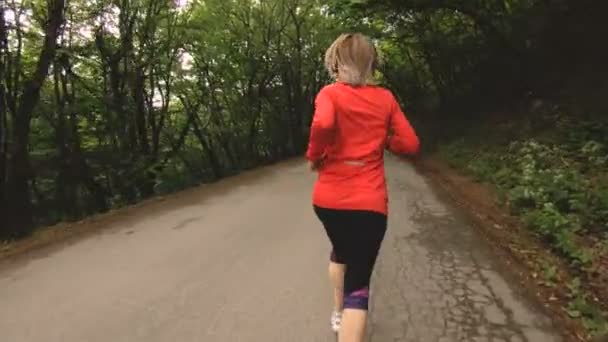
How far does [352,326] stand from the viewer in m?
2.93

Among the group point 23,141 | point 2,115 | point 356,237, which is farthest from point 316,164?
point 2,115

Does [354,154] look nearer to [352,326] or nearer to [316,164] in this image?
[316,164]

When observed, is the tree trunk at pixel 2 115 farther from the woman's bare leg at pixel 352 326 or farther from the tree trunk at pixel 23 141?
the woman's bare leg at pixel 352 326

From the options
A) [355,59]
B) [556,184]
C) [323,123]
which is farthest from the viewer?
[556,184]

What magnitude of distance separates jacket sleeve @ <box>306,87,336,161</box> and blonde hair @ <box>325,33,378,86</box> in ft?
0.51

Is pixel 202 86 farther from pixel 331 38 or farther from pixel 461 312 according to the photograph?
pixel 461 312

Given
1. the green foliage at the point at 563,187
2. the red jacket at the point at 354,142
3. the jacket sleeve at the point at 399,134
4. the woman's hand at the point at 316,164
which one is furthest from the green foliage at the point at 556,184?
the woman's hand at the point at 316,164

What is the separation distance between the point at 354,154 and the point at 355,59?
1.67 ft

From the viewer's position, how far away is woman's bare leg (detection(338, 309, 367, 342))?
2.93 metres

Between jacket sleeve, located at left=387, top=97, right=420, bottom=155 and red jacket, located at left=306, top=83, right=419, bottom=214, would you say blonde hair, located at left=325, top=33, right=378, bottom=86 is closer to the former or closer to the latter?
red jacket, located at left=306, top=83, right=419, bottom=214

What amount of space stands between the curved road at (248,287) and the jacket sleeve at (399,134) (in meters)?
1.57

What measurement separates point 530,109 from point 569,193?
27.5ft

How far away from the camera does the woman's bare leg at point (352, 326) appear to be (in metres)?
2.93

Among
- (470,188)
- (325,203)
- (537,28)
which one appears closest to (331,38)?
(537,28)
